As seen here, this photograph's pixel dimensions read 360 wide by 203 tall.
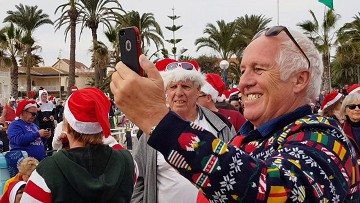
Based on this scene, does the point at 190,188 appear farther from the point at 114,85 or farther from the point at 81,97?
the point at 114,85

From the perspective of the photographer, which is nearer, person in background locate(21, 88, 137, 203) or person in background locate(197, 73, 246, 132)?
person in background locate(21, 88, 137, 203)

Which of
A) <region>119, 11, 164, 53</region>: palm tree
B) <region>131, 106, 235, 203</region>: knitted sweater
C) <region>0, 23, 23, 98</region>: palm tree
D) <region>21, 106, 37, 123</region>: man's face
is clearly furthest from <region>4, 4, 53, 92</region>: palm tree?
<region>131, 106, 235, 203</region>: knitted sweater

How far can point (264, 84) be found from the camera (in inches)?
68.1

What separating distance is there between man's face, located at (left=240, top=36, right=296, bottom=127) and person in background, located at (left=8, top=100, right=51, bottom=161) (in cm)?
663

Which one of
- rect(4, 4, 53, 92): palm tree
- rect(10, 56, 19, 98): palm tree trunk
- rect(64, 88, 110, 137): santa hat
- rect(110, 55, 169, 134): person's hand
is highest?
rect(4, 4, 53, 92): palm tree

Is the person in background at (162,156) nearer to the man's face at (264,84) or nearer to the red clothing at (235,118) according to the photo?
the man's face at (264,84)

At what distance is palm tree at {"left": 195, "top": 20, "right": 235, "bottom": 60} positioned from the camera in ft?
127

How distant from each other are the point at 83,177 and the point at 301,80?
5.28 feet

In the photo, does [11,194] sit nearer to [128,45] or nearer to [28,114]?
[128,45]

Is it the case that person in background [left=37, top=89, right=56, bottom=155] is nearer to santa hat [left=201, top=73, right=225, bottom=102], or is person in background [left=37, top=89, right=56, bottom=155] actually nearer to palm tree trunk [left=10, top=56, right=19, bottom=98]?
santa hat [left=201, top=73, right=225, bottom=102]

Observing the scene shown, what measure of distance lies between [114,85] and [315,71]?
0.87 meters


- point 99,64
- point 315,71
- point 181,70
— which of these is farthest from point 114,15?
point 315,71

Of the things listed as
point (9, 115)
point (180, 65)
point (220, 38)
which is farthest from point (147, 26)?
point (180, 65)

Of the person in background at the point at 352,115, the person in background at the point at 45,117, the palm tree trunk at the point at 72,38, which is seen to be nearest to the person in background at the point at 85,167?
the person in background at the point at 352,115
